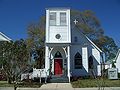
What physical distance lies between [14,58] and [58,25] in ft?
41.5

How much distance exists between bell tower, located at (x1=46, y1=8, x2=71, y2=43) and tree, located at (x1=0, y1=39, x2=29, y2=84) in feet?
26.5

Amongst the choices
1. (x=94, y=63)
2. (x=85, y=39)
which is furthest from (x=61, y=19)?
(x=94, y=63)

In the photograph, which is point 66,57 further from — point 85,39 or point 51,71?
point 85,39

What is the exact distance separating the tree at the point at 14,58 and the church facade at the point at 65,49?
26.1ft

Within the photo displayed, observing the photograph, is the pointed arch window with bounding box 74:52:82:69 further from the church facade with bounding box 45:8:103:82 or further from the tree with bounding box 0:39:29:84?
the tree with bounding box 0:39:29:84

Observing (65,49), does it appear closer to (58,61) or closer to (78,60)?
(58,61)

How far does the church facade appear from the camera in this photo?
30.2 metres

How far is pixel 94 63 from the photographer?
3403 centimetres

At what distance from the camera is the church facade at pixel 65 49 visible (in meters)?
30.2

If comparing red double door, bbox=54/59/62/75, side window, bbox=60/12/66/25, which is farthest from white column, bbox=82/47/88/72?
side window, bbox=60/12/66/25

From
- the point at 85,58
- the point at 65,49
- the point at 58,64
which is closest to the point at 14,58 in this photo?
the point at 65,49

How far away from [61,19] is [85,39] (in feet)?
18.3

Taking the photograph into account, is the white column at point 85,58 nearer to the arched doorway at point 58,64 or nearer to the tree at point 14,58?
the arched doorway at point 58,64

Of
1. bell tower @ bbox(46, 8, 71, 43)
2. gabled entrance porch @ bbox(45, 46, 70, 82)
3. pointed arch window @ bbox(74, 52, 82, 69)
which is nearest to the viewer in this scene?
bell tower @ bbox(46, 8, 71, 43)
